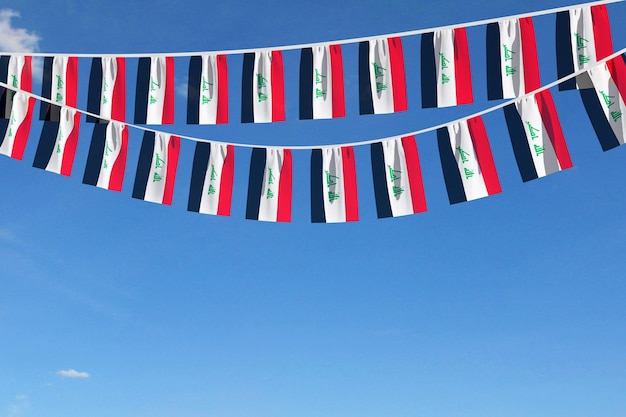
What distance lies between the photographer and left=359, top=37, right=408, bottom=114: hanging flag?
34.9ft

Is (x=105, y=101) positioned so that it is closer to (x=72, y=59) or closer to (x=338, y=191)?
(x=72, y=59)

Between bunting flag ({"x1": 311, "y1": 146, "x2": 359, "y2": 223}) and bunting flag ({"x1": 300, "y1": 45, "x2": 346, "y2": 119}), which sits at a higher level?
bunting flag ({"x1": 300, "y1": 45, "x2": 346, "y2": 119})

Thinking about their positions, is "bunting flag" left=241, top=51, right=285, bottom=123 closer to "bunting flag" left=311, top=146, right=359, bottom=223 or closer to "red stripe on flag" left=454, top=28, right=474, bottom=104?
"bunting flag" left=311, top=146, right=359, bottom=223

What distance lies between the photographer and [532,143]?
10.4 m

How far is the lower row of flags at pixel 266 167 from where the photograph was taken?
10891 mm

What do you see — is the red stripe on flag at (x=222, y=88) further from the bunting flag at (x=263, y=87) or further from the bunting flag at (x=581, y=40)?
the bunting flag at (x=581, y=40)

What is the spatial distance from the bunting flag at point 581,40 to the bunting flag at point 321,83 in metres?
3.01

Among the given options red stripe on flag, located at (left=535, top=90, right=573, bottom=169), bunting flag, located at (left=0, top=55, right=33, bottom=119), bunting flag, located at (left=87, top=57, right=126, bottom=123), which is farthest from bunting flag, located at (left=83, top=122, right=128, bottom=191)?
red stripe on flag, located at (left=535, top=90, right=573, bottom=169)

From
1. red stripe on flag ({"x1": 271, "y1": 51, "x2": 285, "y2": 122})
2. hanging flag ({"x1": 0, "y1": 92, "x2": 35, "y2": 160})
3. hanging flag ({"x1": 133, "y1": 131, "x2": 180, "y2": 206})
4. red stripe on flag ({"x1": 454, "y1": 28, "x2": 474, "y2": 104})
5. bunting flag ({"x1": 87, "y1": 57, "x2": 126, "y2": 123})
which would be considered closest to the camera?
red stripe on flag ({"x1": 454, "y1": 28, "x2": 474, "y2": 104})

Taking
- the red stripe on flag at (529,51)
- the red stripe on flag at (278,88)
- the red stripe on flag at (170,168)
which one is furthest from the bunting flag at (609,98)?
the red stripe on flag at (170,168)

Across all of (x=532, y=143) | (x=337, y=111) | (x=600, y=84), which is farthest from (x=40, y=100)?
(x=600, y=84)

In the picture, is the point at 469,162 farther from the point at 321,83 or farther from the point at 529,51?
the point at 321,83

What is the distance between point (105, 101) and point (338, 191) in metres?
Answer: 3.83

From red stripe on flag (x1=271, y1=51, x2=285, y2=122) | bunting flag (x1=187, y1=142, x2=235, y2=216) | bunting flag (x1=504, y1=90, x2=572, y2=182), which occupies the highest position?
red stripe on flag (x1=271, y1=51, x2=285, y2=122)
